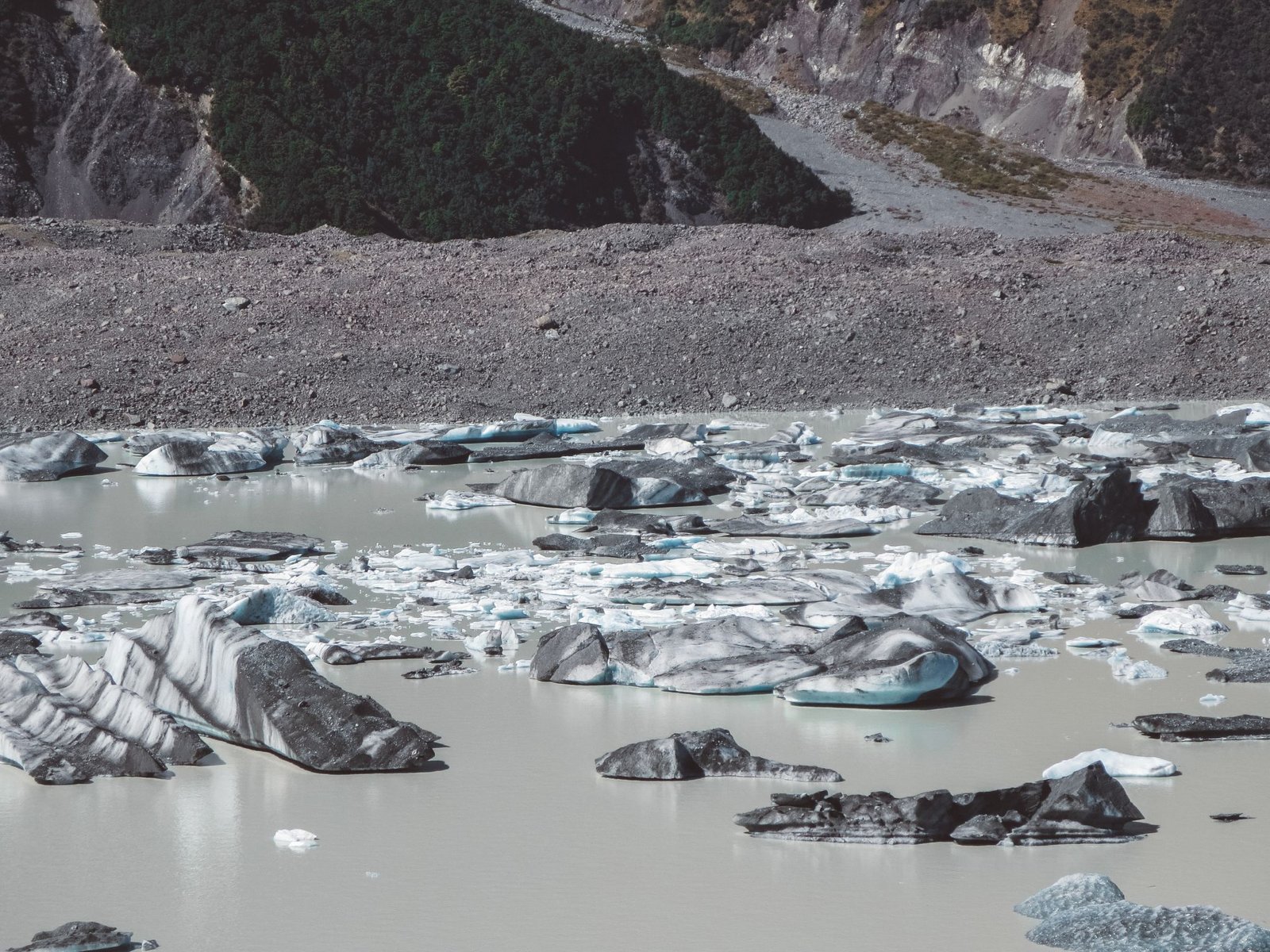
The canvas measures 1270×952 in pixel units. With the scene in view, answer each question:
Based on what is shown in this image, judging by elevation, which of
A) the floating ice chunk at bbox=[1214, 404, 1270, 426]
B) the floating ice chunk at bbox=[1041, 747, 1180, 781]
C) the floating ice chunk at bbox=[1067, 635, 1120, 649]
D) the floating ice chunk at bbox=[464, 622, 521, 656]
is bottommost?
the floating ice chunk at bbox=[1214, 404, 1270, 426]

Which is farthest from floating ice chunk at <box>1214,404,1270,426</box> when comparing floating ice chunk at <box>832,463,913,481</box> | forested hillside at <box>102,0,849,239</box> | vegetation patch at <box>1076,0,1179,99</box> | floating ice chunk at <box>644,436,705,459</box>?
vegetation patch at <box>1076,0,1179,99</box>

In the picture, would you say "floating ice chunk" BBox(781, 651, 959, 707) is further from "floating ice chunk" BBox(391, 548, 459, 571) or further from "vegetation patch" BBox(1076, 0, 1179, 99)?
"vegetation patch" BBox(1076, 0, 1179, 99)

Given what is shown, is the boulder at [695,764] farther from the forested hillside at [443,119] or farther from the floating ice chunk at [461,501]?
the forested hillside at [443,119]

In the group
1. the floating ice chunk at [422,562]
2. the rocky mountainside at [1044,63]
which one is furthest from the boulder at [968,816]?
the rocky mountainside at [1044,63]

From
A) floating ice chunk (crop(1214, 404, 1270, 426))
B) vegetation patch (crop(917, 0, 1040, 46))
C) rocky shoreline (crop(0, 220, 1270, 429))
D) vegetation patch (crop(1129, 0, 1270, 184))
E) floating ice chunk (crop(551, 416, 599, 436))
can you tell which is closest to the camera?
floating ice chunk (crop(1214, 404, 1270, 426))

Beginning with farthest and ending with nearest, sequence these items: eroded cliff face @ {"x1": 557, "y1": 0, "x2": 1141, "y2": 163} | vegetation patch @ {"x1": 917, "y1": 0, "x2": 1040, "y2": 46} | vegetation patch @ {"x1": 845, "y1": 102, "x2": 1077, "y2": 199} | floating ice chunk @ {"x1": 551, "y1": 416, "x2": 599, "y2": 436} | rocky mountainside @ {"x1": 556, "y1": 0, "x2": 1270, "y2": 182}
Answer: vegetation patch @ {"x1": 917, "y1": 0, "x2": 1040, "y2": 46} → eroded cliff face @ {"x1": 557, "y1": 0, "x2": 1141, "y2": 163} → rocky mountainside @ {"x1": 556, "y1": 0, "x2": 1270, "y2": 182} → vegetation patch @ {"x1": 845, "y1": 102, "x2": 1077, "y2": 199} → floating ice chunk @ {"x1": 551, "y1": 416, "x2": 599, "y2": 436}

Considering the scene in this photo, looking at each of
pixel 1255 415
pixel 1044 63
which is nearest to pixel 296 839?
pixel 1255 415
